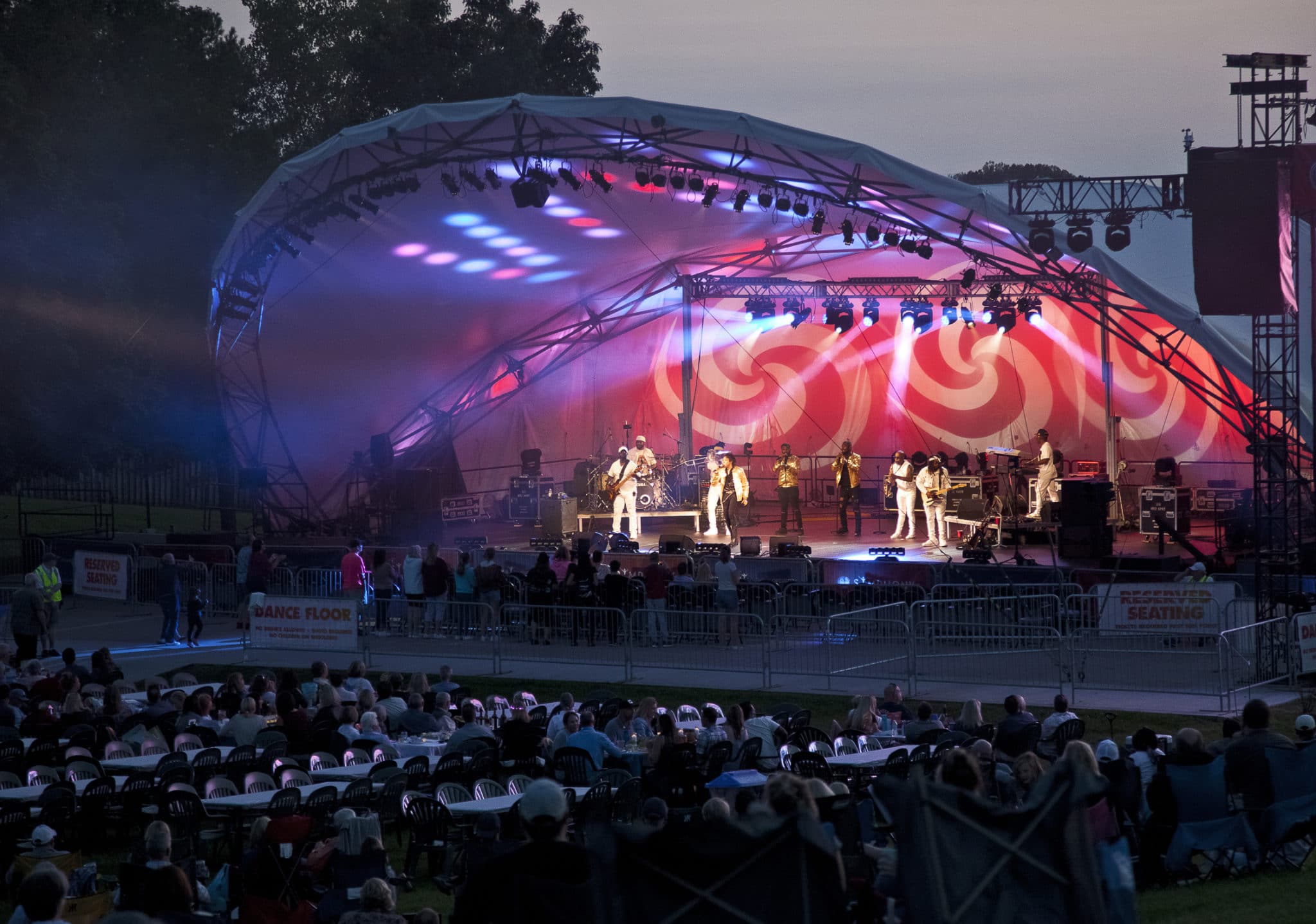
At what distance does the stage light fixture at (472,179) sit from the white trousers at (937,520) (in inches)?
404

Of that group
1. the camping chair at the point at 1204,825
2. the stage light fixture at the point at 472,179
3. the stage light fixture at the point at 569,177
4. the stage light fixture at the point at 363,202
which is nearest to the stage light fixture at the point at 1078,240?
the stage light fixture at the point at 569,177

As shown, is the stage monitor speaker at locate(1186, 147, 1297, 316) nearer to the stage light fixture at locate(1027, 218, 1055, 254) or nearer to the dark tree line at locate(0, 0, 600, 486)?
the stage light fixture at locate(1027, 218, 1055, 254)

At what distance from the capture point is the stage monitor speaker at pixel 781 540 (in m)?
25.0

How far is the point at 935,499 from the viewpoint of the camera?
28.8m

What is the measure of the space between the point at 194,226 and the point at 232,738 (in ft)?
107

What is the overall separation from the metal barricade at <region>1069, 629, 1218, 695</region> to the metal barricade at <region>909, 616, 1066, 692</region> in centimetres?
34

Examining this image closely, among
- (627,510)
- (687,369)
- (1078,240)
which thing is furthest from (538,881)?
(687,369)

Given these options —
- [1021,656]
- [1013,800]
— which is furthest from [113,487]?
[1013,800]

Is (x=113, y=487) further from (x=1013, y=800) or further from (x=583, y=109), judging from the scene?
(x=1013, y=800)

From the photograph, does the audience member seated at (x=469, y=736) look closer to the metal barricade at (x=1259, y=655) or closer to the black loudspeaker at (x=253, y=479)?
the metal barricade at (x=1259, y=655)

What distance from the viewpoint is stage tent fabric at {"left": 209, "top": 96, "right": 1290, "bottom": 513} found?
23172 millimetres

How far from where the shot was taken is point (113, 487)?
4644cm

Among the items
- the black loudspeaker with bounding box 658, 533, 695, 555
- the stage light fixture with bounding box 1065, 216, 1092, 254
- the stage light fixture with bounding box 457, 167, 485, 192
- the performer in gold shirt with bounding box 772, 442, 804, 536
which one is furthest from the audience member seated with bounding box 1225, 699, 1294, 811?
the performer in gold shirt with bounding box 772, 442, 804, 536

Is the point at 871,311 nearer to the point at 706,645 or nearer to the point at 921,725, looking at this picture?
the point at 706,645
